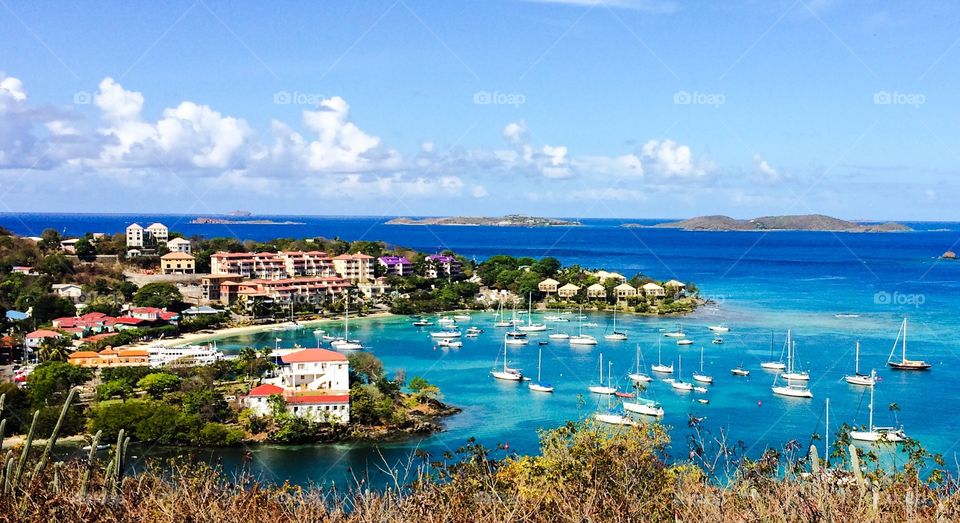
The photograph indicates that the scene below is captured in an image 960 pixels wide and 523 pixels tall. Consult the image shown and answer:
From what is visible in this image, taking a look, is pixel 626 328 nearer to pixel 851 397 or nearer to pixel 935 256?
pixel 851 397

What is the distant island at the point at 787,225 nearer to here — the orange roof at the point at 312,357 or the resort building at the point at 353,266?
the resort building at the point at 353,266

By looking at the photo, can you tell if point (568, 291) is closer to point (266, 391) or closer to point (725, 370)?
point (725, 370)

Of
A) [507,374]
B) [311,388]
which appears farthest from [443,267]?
[311,388]

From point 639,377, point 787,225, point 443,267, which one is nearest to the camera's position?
point 639,377

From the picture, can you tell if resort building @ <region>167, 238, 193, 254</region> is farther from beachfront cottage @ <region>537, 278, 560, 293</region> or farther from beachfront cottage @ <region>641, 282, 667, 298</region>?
beachfront cottage @ <region>641, 282, 667, 298</region>

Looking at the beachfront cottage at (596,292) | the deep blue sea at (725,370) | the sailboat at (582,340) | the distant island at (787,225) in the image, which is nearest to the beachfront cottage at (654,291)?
the beachfront cottage at (596,292)

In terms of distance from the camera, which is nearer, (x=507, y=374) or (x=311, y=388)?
(x=311, y=388)

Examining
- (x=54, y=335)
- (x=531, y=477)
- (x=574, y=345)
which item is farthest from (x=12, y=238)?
(x=531, y=477)
